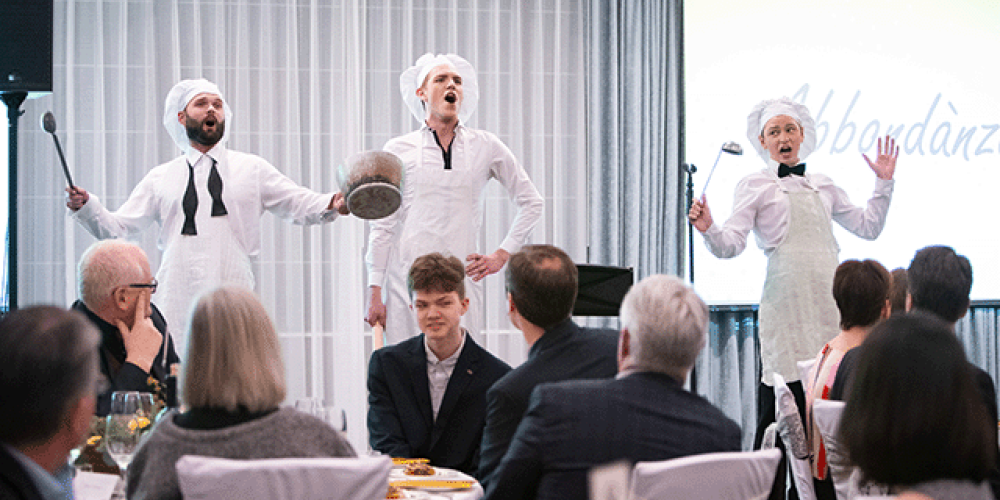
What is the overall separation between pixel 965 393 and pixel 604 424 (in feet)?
2.29

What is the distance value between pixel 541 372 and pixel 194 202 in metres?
2.38

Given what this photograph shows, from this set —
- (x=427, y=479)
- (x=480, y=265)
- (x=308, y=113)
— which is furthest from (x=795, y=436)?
(x=308, y=113)

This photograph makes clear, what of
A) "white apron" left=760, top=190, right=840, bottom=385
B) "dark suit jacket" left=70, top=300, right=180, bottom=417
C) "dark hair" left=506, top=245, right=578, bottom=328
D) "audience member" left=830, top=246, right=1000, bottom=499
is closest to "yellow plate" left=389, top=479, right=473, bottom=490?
"dark hair" left=506, top=245, right=578, bottom=328

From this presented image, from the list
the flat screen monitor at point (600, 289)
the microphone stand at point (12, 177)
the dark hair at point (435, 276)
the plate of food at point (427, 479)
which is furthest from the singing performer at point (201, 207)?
the plate of food at point (427, 479)

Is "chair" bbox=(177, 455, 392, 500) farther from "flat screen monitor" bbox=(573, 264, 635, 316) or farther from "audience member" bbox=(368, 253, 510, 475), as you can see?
"flat screen monitor" bbox=(573, 264, 635, 316)

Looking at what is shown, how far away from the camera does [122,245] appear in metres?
3.15

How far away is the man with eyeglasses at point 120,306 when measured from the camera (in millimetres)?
2955

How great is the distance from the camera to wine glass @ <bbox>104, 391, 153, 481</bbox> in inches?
87.5

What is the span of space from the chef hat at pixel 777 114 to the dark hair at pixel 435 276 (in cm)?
219

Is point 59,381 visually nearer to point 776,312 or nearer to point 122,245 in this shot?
point 122,245

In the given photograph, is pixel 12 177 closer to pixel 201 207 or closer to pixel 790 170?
pixel 201 207

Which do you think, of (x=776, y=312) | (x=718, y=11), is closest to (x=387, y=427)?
(x=776, y=312)

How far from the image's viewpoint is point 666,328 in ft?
6.64

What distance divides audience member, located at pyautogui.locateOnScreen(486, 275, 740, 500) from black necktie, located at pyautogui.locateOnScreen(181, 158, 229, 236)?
262cm
